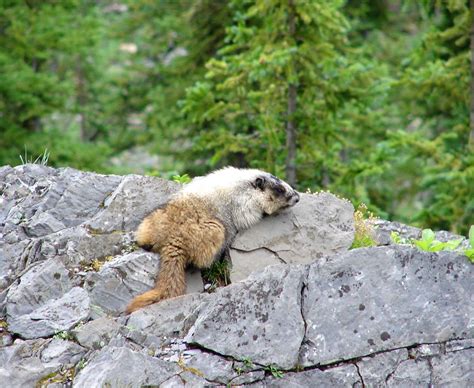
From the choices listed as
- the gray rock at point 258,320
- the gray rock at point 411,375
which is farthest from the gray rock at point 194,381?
the gray rock at point 411,375

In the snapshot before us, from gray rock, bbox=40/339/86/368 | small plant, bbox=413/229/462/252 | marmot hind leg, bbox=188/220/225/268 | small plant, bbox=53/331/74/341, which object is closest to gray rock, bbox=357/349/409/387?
small plant, bbox=413/229/462/252

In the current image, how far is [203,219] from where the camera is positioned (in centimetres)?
870

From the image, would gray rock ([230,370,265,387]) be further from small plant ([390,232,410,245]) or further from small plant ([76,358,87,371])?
small plant ([390,232,410,245])

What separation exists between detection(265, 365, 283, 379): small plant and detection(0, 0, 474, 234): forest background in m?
4.89

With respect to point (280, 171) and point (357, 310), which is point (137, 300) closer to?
point (357, 310)

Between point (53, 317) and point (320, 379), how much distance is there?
110 inches

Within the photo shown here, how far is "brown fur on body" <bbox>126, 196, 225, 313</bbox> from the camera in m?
8.16

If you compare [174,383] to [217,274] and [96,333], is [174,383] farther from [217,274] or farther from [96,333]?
[217,274]

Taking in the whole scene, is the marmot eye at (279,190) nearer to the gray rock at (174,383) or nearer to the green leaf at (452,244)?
the green leaf at (452,244)

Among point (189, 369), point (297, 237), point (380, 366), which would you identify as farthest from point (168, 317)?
point (380, 366)

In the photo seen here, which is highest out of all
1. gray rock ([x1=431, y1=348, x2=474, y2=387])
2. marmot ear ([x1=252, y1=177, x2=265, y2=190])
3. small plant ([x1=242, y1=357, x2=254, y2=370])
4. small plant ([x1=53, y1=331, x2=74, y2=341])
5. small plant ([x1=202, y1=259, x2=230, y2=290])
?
marmot ear ([x1=252, y1=177, x2=265, y2=190])

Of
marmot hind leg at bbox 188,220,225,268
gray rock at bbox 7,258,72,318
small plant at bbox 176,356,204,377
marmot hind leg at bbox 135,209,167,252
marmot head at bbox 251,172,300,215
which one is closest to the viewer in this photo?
small plant at bbox 176,356,204,377

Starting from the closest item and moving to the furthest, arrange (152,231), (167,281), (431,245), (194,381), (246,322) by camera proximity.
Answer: (194,381)
(246,322)
(167,281)
(431,245)
(152,231)

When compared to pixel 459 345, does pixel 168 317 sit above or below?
above
